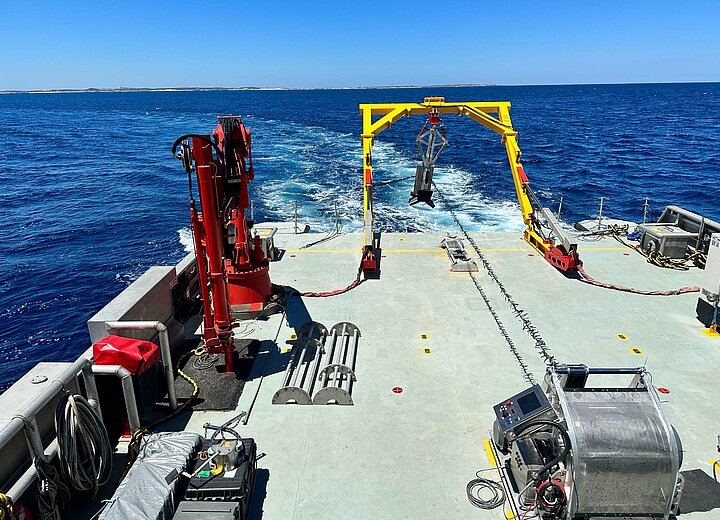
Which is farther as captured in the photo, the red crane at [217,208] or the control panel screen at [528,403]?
the red crane at [217,208]

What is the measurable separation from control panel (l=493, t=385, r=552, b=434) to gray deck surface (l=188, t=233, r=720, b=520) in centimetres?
85

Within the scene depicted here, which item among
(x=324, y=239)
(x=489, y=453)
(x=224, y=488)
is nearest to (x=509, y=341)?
(x=489, y=453)

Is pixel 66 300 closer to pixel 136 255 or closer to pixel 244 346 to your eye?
pixel 136 255

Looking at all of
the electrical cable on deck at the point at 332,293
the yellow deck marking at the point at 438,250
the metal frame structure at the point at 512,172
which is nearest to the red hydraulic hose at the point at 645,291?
the metal frame structure at the point at 512,172

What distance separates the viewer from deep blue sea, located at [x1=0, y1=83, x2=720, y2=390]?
75.4ft

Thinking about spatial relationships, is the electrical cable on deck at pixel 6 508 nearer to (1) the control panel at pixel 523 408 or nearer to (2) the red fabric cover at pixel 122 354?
(2) the red fabric cover at pixel 122 354

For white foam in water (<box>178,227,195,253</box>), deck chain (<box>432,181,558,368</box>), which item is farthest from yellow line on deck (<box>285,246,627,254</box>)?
white foam in water (<box>178,227,195,253</box>)

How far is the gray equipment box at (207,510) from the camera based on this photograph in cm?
605

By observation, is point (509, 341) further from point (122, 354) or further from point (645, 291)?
point (122, 354)

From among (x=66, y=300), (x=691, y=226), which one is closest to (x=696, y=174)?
(x=691, y=226)

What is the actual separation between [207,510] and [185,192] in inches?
1478


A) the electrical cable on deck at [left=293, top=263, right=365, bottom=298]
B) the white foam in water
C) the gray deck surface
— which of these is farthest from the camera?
the white foam in water

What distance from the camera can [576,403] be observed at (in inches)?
249

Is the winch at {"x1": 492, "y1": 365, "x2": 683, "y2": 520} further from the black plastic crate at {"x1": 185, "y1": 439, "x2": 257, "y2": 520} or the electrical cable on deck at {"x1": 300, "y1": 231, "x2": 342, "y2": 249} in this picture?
the electrical cable on deck at {"x1": 300, "y1": 231, "x2": 342, "y2": 249}
